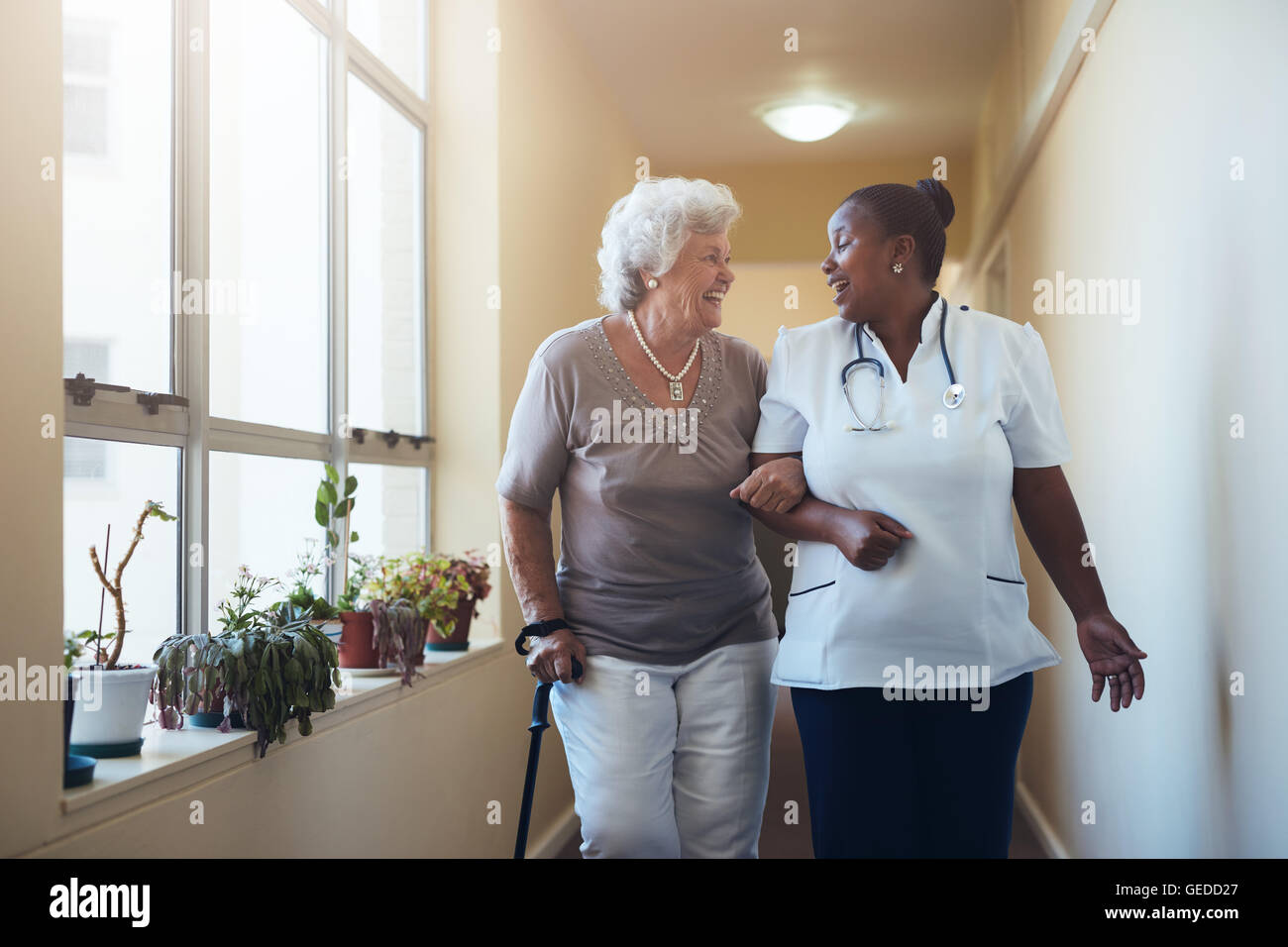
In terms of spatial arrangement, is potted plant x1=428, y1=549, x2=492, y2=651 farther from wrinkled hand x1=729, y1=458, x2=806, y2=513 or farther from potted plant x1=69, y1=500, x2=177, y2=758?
wrinkled hand x1=729, y1=458, x2=806, y2=513

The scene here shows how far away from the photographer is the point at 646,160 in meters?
6.13

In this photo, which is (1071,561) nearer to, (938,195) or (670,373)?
(938,195)

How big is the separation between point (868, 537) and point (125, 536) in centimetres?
126

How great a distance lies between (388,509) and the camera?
306 centimetres

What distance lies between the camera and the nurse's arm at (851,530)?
147cm

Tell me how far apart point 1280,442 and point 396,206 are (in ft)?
8.06

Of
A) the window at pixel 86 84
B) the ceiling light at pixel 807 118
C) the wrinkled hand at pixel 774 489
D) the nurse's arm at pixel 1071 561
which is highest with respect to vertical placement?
the ceiling light at pixel 807 118

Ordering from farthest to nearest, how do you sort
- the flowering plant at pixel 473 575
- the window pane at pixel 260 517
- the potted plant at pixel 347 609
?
1. the flowering plant at pixel 473 575
2. the potted plant at pixel 347 609
3. the window pane at pixel 260 517

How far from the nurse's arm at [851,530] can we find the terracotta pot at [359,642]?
Answer: 4.21 ft

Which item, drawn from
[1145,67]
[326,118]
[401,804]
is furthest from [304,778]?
[1145,67]

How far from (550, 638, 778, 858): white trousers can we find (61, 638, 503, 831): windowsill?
541 millimetres

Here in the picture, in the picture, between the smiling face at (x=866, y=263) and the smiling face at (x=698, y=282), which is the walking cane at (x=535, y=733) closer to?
the smiling face at (x=698, y=282)

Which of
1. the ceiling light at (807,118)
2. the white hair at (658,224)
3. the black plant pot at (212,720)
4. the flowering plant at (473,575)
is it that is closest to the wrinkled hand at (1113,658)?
the white hair at (658,224)
